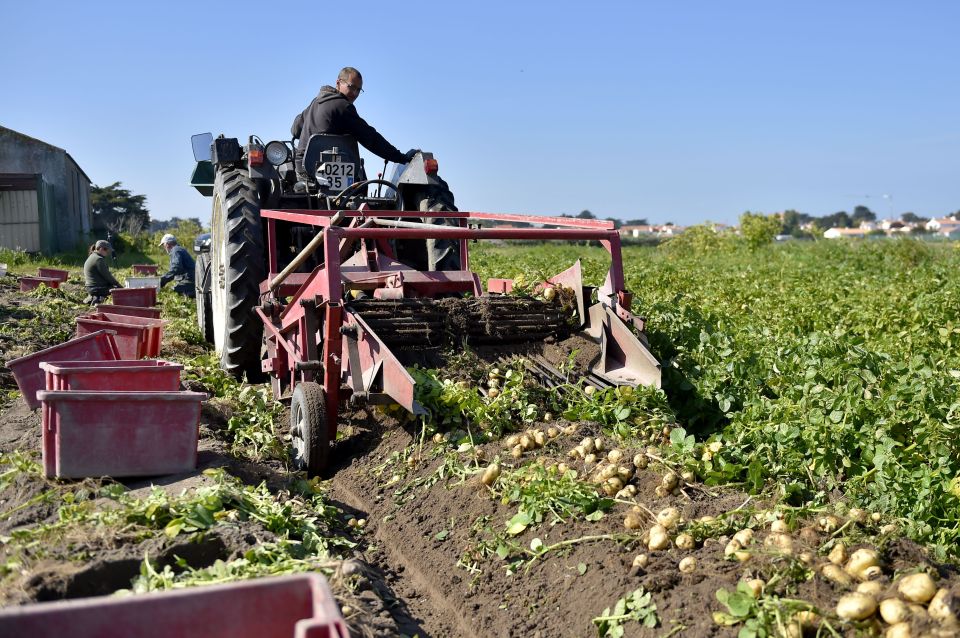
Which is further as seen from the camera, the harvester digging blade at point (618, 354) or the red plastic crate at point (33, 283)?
the red plastic crate at point (33, 283)

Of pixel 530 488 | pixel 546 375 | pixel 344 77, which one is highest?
pixel 344 77

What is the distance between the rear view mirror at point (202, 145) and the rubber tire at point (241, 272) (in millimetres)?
1377

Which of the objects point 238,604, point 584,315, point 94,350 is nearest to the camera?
point 238,604

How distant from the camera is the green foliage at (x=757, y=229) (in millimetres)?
38031

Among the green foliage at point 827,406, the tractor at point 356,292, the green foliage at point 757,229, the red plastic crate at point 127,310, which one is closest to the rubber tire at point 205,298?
the red plastic crate at point 127,310

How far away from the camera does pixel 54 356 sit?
6.81 meters

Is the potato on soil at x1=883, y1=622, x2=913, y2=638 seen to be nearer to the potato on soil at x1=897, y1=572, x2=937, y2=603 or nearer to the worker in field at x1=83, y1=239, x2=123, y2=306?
the potato on soil at x1=897, y1=572, x2=937, y2=603

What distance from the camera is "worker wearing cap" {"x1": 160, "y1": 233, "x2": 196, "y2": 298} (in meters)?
15.1

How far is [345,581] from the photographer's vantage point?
3.57 meters

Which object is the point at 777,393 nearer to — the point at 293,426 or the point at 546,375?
the point at 546,375

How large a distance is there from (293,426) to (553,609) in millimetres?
2661

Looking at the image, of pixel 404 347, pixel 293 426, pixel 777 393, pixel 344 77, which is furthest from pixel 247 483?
pixel 344 77

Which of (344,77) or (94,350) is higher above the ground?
(344,77)

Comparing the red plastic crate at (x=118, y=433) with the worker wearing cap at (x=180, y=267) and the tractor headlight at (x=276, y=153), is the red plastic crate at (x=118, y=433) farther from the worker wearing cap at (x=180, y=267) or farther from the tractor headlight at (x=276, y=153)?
the worker wearing cap at (x=180, y=267)
